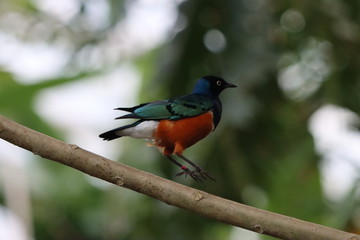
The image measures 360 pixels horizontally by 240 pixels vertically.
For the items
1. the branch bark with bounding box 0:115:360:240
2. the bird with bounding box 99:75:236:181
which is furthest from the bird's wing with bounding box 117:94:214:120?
the branch bark with bounding box 0:115:360:240

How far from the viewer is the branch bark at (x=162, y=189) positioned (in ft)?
10.2

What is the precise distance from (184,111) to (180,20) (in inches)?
97.3

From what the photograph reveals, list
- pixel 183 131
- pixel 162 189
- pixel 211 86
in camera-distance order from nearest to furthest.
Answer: pixel 162 189
pixel 183 131
pixel 211 86

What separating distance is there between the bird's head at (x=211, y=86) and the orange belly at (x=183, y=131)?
7.1 inches

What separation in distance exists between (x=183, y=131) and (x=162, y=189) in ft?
1.55

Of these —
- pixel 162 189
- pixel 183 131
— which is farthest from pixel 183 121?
pixel 162 189

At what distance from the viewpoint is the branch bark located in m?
3.12

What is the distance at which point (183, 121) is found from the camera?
359cm

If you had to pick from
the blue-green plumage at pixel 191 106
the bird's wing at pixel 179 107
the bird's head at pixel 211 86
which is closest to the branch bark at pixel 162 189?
the blue-green plumage at pixel 191 106

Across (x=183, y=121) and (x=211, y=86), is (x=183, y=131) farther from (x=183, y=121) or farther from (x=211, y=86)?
(x=211, y=86)

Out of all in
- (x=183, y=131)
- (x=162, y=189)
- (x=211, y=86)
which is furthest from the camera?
(x=211, y=86)

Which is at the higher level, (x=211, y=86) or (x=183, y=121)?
(x=211, y=86)

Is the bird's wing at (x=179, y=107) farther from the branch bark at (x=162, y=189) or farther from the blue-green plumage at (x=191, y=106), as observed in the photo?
the branch bark at (x=162, y=189)

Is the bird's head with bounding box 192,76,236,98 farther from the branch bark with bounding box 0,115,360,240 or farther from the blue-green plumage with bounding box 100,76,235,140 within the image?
the branch bark with bounding box 0,115,360,240
